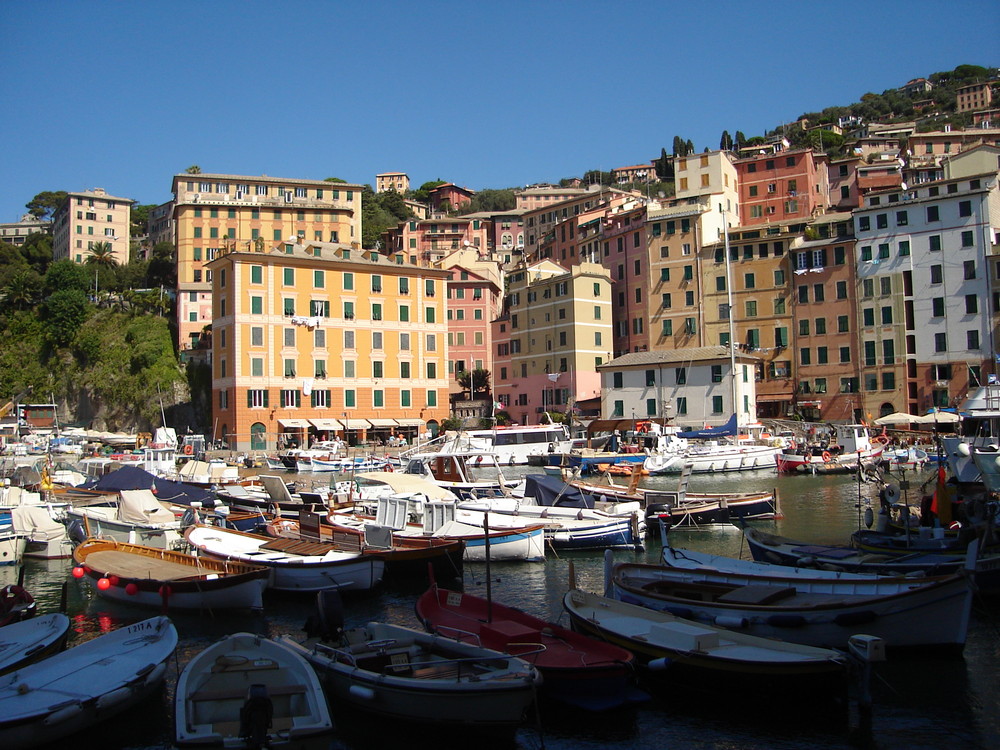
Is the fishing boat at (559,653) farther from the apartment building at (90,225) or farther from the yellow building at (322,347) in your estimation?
the apartment building at (90,225)

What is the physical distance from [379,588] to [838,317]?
5081cm

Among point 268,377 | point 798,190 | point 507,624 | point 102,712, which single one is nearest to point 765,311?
point 798,190

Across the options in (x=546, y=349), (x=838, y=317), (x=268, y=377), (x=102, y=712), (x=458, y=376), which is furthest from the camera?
(x=458, y=376)

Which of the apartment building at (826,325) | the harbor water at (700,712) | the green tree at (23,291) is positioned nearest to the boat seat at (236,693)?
the harbor water at (700,712)

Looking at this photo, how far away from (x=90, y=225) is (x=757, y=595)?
10541 cm

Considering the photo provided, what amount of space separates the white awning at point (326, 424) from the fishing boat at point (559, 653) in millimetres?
44597

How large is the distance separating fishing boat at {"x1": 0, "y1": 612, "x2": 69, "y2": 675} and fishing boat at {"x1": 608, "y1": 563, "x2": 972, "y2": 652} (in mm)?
9741

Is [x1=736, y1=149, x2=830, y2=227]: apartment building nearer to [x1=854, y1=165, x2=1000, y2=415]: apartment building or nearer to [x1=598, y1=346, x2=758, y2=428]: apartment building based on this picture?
[x1=854, y1=165, x2=1000, y2=415]: apartment building

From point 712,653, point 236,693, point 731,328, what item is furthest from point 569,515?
point 731,328

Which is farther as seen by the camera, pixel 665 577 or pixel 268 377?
pixel 268 377

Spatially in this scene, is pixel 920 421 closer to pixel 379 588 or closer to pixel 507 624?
pixel 379 588

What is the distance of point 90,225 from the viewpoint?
101250mm

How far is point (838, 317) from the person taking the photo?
60.5 m

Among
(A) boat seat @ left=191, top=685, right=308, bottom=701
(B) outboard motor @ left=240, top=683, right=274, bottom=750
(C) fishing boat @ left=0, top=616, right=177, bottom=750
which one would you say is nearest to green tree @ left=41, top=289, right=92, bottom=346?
(C) fishing boat @ left=0, top=616, right=177, bottom=750
